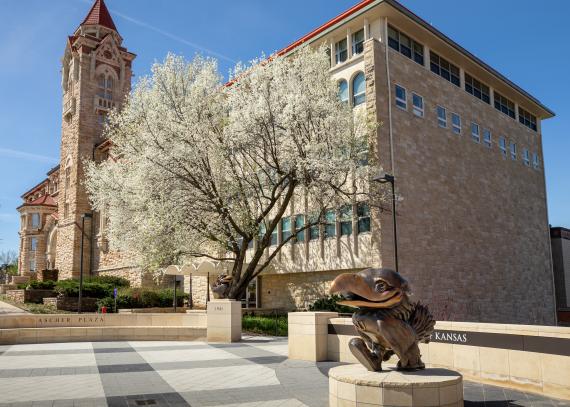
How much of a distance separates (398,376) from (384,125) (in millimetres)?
19783

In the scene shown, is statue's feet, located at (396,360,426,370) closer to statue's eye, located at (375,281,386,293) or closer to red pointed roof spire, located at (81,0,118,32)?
statue's eye, located at (375,281,386,293)

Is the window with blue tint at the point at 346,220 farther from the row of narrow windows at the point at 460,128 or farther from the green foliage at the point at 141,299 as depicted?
the green foliage at the point at 141,299

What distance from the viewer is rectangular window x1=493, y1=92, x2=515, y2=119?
36.6 metres

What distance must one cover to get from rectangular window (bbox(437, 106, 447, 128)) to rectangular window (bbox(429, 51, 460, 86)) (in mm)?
2257

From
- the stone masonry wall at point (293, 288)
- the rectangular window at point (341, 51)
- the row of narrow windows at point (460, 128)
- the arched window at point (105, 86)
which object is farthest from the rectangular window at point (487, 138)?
the arched window at point (105, 86)

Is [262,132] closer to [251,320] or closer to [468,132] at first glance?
[251,320]

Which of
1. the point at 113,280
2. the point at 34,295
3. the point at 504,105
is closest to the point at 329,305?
the point at 34,295

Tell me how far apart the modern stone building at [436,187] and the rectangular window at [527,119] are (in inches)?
5.8

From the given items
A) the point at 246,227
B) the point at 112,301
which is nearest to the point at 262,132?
the point at 246,227

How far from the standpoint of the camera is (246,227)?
75.7 feet

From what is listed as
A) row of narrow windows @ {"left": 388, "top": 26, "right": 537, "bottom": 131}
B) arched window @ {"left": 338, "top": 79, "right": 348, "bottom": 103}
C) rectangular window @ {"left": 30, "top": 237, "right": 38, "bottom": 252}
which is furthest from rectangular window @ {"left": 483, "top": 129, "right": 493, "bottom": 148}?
rectangular window @ {"left": 30, "top": 237, "right": 38, "bottom": 252}

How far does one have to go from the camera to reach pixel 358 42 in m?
26.8

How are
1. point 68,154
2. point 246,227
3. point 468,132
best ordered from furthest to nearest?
point 68,154
point 468,132
point 246,227

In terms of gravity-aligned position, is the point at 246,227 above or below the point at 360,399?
above
